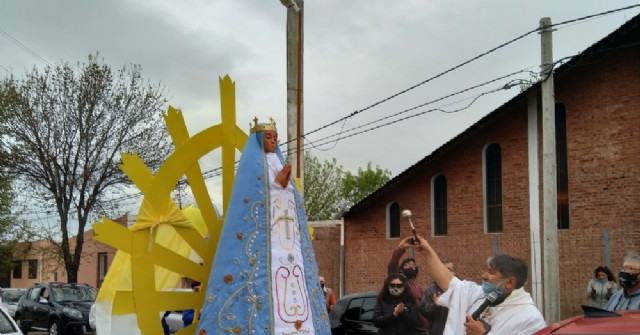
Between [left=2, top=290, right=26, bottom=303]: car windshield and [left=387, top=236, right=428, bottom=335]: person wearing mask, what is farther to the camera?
[left=2, top=290, right=26, bottom=303]: car windshield

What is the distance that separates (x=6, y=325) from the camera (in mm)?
8297

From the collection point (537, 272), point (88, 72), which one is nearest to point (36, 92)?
point (88, 72)

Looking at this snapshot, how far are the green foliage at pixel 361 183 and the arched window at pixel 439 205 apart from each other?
88.4 feet

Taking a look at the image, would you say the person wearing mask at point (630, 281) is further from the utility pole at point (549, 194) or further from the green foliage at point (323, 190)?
the green foliage at point (323, 190)

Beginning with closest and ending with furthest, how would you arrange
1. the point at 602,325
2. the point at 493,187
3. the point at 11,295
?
the point at 602,325
the point at 493,187
the point at 11,295

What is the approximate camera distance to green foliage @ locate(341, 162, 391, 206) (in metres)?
46.3

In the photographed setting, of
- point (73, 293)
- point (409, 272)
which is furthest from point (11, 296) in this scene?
point (409, 272)

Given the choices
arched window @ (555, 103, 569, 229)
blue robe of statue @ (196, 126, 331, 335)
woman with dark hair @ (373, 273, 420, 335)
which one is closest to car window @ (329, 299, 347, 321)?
woman with dark hair @ (373, 273, 420, 335)

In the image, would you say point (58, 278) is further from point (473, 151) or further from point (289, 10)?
point (289, 10)

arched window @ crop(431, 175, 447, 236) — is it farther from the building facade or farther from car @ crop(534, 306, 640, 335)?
the building facade

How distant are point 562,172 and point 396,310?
9.80m

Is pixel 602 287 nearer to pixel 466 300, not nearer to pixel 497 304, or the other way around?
pixel 466 300

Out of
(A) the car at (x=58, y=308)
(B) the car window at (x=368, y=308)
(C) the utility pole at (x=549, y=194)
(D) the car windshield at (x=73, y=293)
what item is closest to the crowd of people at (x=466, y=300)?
(B) the car window at (x=368, y=308)

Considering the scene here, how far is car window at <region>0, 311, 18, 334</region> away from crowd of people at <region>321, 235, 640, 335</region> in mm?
4433
